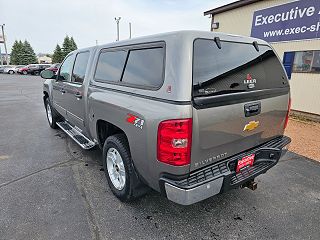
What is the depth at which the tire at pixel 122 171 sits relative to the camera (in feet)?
8.52

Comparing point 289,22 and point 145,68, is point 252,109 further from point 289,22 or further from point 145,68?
point 289,22

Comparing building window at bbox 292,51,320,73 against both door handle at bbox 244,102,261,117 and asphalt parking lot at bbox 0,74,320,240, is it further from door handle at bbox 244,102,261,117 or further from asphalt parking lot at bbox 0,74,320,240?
door handle at bbox 244,102,261,117

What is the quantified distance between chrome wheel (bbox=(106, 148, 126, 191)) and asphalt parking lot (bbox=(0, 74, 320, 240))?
21 cm

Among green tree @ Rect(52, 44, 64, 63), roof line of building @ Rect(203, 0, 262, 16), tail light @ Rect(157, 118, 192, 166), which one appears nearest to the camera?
tail light @ Rect(157, 118, 192, 166)

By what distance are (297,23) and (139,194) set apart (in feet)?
24.7

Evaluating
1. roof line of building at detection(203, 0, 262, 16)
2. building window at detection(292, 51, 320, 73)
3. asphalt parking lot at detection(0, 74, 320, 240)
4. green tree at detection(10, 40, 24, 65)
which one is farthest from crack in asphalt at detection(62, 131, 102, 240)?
green tree at detection(10, 40, 24, 65)

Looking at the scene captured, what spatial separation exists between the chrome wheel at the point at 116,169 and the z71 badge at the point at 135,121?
615 millimetres

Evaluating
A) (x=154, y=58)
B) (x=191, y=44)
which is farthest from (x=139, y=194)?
(x=191, y=44)

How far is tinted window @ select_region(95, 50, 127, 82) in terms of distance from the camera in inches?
110

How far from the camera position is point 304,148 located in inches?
189

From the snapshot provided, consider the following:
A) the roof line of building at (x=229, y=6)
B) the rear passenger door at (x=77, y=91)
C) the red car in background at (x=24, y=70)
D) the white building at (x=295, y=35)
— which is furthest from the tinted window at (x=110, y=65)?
the red car in background at (x=24, y=70)

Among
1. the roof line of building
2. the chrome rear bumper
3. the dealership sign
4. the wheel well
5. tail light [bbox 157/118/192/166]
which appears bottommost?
the chrome rear bumper

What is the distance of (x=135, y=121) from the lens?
226cm

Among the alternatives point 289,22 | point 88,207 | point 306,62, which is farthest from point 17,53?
point 88,207
